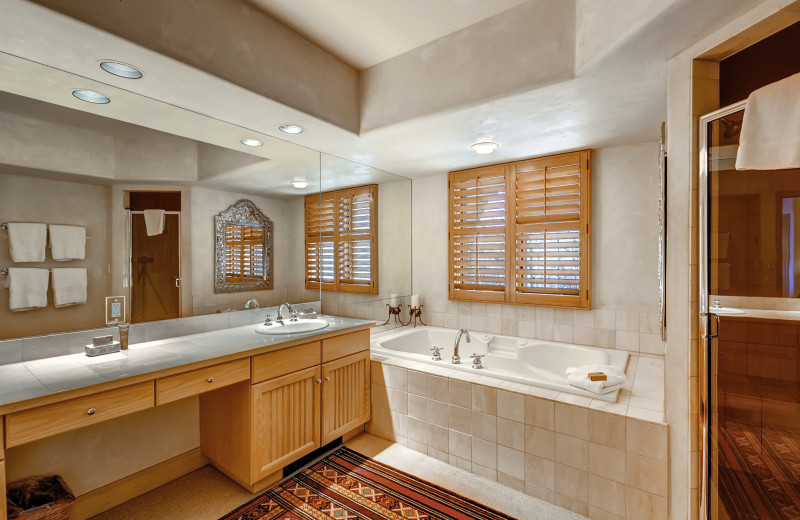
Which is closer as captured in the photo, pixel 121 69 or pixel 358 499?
pixel 121 69

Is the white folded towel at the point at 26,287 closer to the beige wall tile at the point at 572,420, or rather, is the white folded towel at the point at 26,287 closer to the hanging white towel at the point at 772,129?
the beige wall tile at the point at 572,420

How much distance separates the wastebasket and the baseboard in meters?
0.17

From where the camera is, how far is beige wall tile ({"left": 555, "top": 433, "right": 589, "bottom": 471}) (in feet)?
6.31

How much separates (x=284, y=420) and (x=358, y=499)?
1.99 feet

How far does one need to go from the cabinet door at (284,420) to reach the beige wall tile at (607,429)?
160 cm

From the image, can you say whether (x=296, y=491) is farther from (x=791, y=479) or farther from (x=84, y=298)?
(x=791, y=479)

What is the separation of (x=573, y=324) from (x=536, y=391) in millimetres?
1114

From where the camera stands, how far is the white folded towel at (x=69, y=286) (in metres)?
1.82

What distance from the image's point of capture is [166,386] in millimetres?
1686

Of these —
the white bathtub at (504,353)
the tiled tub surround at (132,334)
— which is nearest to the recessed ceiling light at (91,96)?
the tiled tub surround at (132,334)

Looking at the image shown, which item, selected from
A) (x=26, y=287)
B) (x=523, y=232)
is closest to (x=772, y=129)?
(x=523, y=232)

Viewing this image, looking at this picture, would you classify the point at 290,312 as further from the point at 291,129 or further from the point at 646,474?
the point at 646,474

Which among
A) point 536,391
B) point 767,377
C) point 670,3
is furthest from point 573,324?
point 670,3

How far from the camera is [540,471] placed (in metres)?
2.06
